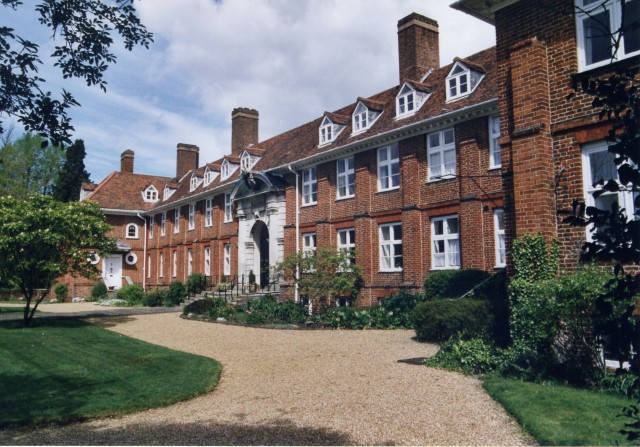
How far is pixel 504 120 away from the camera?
11.0 meters

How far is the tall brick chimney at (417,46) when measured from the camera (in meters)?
22.1

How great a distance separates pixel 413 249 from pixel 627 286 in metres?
16.4

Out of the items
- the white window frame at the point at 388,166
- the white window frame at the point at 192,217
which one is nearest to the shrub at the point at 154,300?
the white window frame at the point at 192,217

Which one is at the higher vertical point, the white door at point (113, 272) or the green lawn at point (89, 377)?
the white door at point (113, 272)

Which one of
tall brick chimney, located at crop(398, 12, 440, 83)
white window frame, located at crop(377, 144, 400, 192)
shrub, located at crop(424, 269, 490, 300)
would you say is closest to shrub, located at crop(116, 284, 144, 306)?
white window frame, located at crop(377, 144, 400, 192)

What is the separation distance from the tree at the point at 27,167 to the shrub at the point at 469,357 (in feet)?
132

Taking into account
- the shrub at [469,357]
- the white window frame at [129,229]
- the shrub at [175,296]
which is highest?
the white window frame at [129,229]

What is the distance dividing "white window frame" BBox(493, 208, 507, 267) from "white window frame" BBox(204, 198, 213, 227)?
2088 centimetres

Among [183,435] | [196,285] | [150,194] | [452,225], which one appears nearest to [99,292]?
[196,285]

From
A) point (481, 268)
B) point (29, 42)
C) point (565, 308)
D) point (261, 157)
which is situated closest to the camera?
point (29, 42)

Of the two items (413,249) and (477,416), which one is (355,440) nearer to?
(477,416)

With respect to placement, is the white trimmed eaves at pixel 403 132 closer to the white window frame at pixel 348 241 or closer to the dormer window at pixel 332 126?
the dormer window at pixel 332 126

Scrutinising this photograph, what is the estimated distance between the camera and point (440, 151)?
18391 mm

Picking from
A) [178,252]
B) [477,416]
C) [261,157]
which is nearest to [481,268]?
[477,416]
